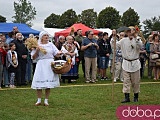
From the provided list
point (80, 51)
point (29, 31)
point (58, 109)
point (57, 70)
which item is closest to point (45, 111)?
point (58, 109)

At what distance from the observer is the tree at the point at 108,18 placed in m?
64.5

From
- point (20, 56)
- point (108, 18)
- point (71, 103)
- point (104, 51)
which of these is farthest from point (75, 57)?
point (108, 18)

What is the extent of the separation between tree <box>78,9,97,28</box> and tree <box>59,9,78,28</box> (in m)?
1.43

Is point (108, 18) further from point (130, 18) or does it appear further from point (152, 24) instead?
point (152, 24)

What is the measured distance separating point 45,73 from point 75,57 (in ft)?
16.4

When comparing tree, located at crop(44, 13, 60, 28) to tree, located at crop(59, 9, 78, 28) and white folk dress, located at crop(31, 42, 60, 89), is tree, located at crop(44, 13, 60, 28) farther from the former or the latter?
white folk dress, located at crop(31, 42, 60, 89)

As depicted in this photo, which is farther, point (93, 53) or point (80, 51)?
point (80, 51)

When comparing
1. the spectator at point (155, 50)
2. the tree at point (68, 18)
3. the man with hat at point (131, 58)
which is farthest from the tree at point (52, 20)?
the man with hat at point (131, 58)

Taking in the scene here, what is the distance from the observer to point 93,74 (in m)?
13.6

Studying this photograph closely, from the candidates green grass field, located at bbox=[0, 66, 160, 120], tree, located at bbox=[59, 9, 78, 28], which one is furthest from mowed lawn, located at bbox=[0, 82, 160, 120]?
tree, located at bbox=[59, 9, 78, 28]

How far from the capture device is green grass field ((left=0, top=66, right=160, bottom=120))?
7418 millimetres

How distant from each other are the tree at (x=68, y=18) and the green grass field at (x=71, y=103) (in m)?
62.0

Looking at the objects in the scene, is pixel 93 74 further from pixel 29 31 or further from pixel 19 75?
pixel 29 31

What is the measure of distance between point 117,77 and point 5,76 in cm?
447
